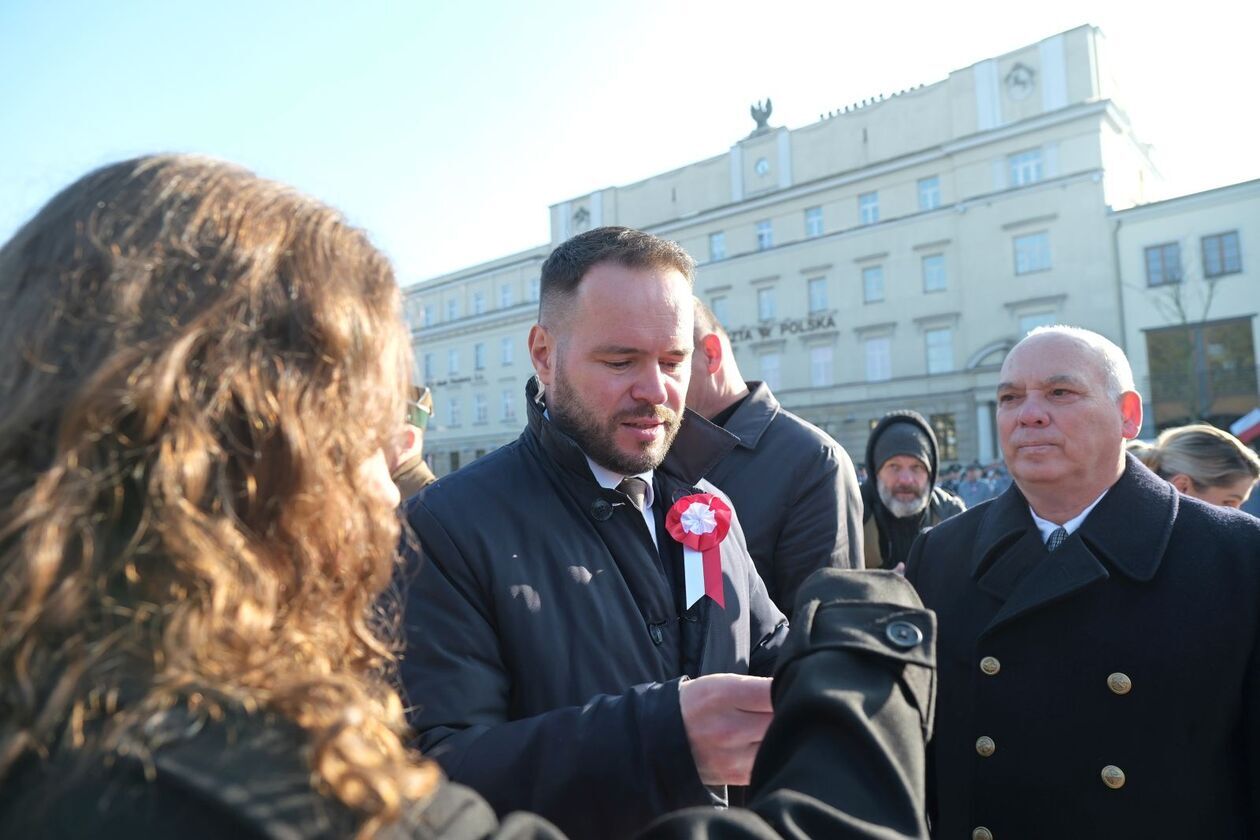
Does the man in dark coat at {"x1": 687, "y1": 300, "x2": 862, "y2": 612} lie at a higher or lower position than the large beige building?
lower

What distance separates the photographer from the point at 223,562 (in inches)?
38.2

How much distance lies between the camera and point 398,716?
1.07 m

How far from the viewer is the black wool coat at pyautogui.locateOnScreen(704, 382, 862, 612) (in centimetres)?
342

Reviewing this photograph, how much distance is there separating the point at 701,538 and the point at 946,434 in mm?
34113

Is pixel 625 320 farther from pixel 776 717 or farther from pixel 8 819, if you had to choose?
pixel 8 819

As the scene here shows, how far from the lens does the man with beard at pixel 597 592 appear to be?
1.62m

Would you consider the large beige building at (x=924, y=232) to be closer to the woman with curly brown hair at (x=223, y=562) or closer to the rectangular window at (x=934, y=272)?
the rectangular window at (x=934, y=272)

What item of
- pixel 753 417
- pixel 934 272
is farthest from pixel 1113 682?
pixel 934 272

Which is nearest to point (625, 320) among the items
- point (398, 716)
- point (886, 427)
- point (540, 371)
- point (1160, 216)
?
point (540, 371)

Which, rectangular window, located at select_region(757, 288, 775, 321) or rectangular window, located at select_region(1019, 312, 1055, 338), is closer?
rectangular window, located at select_region(1019, 312, 1055, 338)

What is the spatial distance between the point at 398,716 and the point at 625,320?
153cm

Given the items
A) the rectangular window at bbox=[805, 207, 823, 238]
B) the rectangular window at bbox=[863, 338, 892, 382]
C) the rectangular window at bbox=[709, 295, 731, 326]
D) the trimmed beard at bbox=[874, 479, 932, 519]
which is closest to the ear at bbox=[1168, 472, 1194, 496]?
the trimmed beard at bbox=[874, 479, 932, 519]

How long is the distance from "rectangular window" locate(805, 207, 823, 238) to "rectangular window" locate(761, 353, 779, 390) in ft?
20.4

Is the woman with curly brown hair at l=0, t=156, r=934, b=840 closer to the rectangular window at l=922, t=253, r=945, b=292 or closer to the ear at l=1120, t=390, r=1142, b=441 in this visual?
the ear at l=1120, t=390, r=1142, b=441
